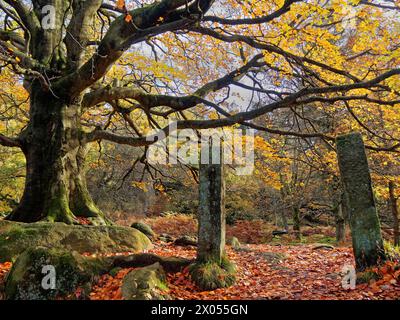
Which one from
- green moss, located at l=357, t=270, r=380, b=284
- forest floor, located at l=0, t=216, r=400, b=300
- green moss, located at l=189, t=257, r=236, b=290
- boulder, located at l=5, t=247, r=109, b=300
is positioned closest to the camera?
boulder, located at l=5, t=247, r=109, b=300

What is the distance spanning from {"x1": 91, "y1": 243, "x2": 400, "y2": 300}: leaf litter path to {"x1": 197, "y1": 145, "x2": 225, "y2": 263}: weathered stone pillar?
591 millimetres

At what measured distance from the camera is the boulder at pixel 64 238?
645 centimetres

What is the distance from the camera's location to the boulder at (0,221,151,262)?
6449 mm

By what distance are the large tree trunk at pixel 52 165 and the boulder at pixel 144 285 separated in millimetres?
3516

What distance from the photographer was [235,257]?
26.5 ft

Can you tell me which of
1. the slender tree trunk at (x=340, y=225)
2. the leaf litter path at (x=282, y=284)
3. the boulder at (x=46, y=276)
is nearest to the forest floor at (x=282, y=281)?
the leaf litter path at (x=282, y=284)

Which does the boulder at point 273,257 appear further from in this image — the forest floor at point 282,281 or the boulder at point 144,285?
the boulder at point 144,285

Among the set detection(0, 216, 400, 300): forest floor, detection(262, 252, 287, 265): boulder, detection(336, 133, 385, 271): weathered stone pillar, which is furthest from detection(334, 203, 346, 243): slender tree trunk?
Result: detection(336, 133, 385, 271): weathered stone pillar

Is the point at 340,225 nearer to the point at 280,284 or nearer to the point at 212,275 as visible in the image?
the point at 280,284

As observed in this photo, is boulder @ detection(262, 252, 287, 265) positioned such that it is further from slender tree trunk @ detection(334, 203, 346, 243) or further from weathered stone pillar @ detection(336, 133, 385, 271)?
slender tree trunk @ detection(334, 203, 346, 243)

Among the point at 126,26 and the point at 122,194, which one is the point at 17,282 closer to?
the point at 126,26

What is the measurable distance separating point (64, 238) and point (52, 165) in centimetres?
232
